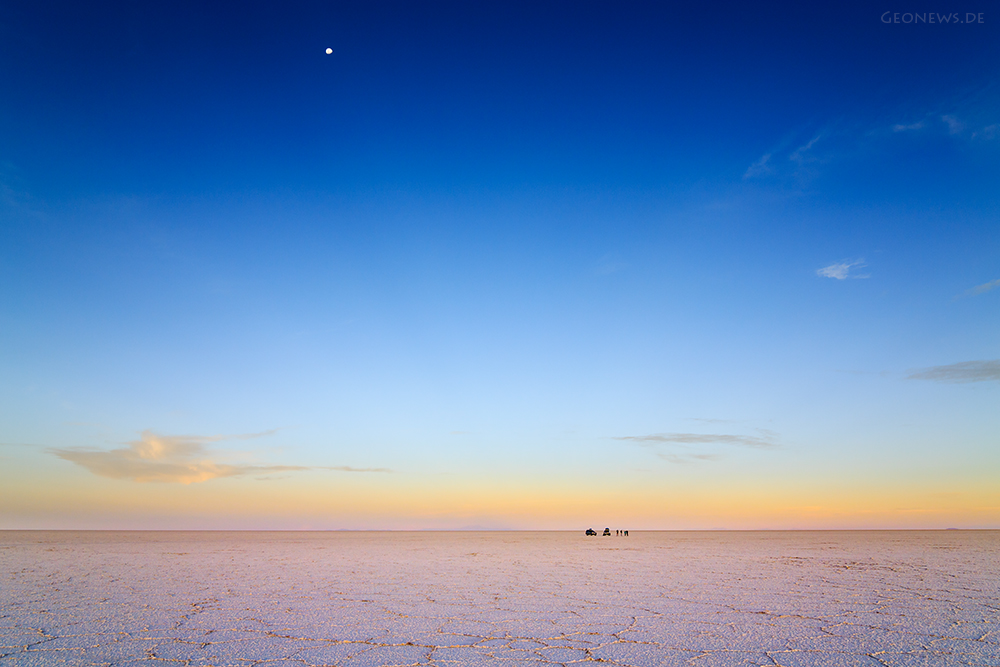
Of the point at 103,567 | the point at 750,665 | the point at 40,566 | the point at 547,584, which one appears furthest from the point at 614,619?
the point at 40,566

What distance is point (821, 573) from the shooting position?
12.0 m

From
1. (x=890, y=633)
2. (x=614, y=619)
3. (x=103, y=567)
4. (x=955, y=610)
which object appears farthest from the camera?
(x=103, y=567)

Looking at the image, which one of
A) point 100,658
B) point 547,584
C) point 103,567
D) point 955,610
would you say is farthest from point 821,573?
point 103,567

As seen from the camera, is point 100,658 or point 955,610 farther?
point 955,610

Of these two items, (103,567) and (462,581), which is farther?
(103,567)

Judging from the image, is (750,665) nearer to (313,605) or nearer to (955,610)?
(955,610)

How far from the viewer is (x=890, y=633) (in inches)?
227

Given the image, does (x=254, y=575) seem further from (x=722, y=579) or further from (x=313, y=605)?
(x=722, y=579)

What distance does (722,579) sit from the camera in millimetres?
10805

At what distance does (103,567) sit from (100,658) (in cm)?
1036

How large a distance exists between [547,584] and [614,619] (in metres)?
3.59

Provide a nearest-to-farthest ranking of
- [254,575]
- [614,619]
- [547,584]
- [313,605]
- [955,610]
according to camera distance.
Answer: [614,619] < [955,610] < [313,605] < [547,584] < [254,575]

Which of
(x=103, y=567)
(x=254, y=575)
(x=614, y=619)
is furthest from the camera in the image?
(x=103, y=567)

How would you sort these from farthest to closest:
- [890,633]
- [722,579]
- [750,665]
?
1. [722,579]
2. [890,633]
3. [750,665]
